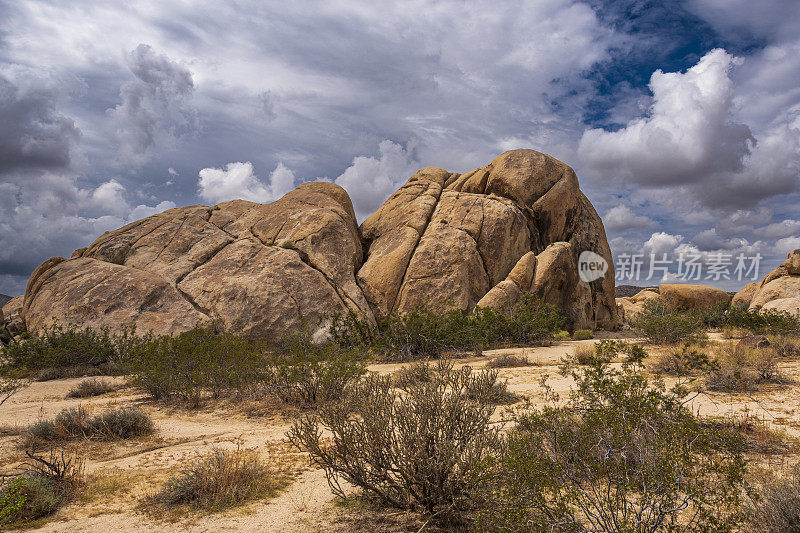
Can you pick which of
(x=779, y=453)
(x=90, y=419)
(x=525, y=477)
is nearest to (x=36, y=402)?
(x=90, y=419)

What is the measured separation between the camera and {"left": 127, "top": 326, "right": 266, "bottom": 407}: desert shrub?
9891mm

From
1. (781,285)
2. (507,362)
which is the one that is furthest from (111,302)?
(781,285)

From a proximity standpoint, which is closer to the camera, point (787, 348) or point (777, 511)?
point (777, 511)

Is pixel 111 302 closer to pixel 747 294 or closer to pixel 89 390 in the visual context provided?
pixel 89 390

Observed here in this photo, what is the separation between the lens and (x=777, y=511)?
3318 mm

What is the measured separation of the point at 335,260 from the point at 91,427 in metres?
15.2

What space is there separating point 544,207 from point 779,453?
2174 cm

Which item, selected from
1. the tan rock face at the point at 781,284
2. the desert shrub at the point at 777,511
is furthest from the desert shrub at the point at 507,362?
the tan rock face at the point at 781,284

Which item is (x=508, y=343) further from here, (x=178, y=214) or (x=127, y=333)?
(x=178, y=214)

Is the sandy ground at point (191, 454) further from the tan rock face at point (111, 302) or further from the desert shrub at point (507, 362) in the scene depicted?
the tan rock face at point (111, 302)

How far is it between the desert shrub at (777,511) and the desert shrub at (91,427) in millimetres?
8317

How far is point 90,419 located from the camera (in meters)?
7.35
